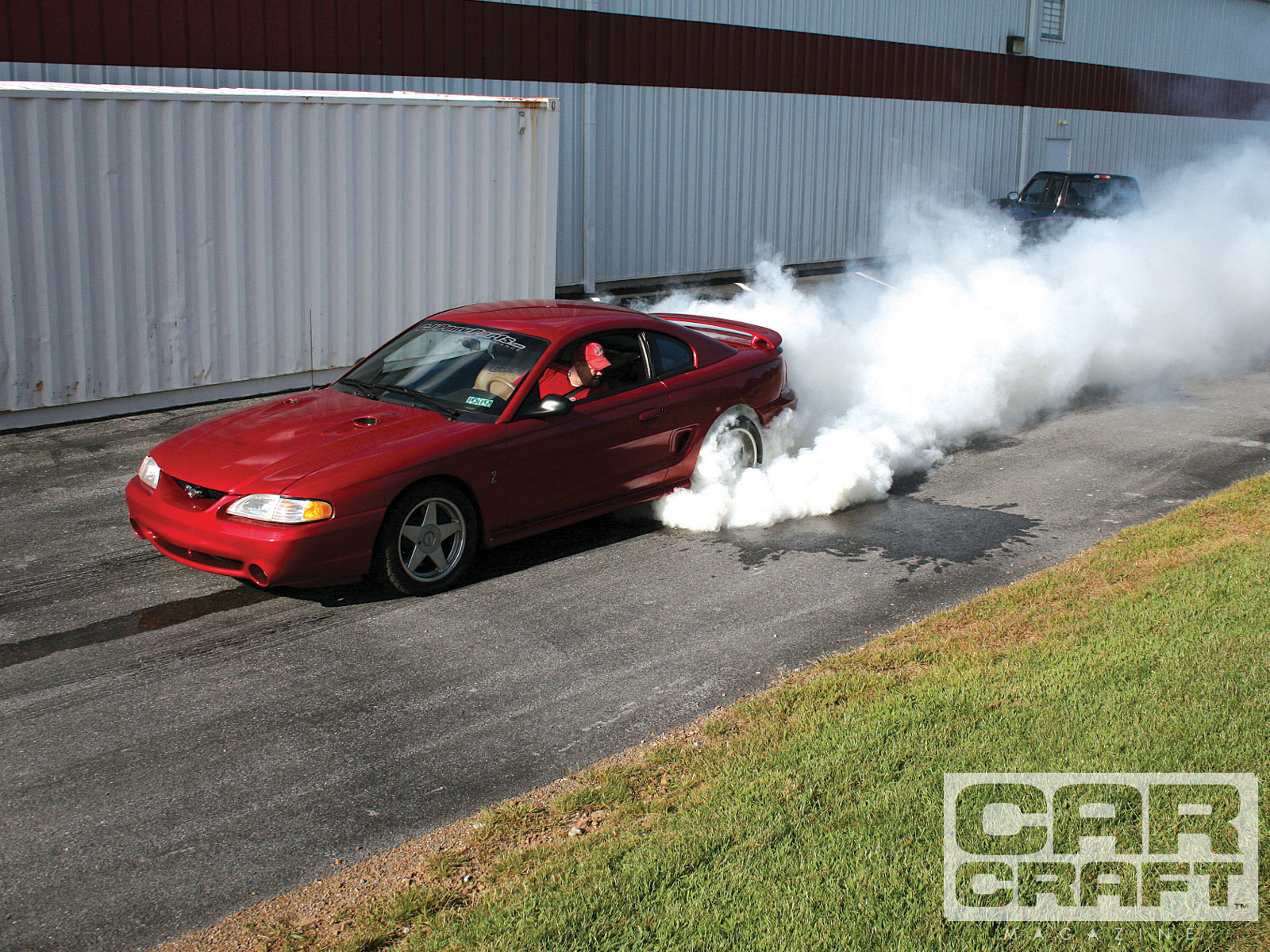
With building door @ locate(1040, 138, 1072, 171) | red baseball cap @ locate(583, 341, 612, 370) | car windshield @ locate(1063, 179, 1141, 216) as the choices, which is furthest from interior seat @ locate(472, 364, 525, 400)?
building door @ locate(1040, 138, 1072, 171)

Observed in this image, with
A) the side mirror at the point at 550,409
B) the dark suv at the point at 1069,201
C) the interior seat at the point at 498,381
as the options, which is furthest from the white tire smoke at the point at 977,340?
the interior seat at the point at 498,381

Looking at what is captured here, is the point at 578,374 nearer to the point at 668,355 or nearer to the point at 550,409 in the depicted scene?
the point at 550,409

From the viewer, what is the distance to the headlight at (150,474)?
258 inches

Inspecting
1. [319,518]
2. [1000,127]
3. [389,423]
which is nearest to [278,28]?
[389,423]

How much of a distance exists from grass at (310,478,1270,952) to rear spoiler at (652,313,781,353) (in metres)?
2.90

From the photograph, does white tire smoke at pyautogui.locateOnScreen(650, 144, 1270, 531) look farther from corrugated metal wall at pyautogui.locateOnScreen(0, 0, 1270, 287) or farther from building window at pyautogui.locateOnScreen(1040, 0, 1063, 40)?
building window at pyautogui.locateOnScreen(1040, 0, 1063, 40)

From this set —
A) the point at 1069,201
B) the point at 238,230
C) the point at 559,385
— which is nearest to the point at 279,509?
the point at 559,385

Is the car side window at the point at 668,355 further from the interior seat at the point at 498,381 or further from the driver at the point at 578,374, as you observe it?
the interior seat at the point at 498,381

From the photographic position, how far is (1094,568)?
22.9 ft

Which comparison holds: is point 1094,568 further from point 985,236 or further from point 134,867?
point 985,236

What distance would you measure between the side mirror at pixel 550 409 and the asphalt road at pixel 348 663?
927 mm

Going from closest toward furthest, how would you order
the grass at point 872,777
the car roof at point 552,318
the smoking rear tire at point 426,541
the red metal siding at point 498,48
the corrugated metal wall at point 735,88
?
the grass at point 872,777 < the smoking rear tire at point 426,541 < the car roof at point 552,318 < the red metal siding at point 498,48 < the corrugated metal wall at point 735,88

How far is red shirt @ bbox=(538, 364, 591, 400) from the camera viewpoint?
7098mm

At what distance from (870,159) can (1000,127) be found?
15.6 feet
